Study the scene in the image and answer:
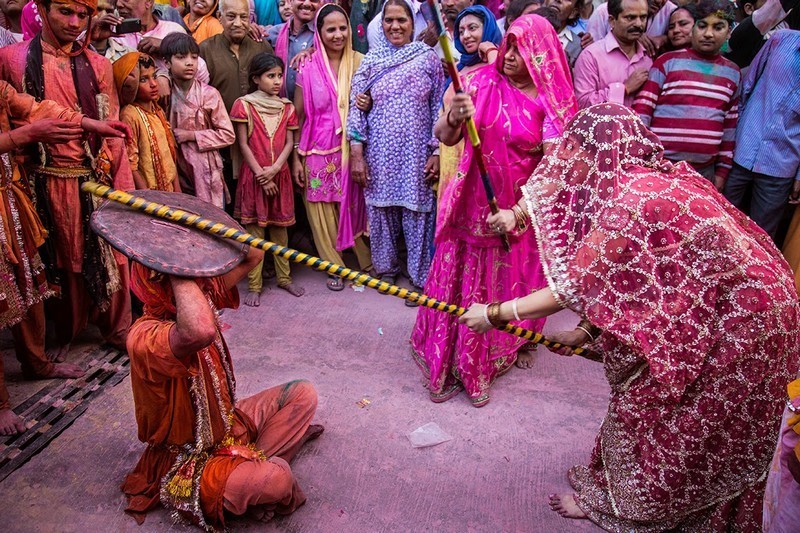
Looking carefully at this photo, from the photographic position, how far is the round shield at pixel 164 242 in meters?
2.17

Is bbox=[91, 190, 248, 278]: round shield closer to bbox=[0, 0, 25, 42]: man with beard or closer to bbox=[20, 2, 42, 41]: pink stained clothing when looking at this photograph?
bbox=[20, 2, 42, 41]: pink stained clothing

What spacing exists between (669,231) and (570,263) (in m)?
0.37

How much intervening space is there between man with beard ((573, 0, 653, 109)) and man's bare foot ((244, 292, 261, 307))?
313 centimetres

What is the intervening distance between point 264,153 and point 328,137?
58cm

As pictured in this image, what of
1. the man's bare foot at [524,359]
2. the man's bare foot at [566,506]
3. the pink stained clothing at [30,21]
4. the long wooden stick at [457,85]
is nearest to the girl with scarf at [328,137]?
the man's bare foot at [524,359]

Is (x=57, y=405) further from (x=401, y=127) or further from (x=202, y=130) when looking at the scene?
(x=401, y=127)

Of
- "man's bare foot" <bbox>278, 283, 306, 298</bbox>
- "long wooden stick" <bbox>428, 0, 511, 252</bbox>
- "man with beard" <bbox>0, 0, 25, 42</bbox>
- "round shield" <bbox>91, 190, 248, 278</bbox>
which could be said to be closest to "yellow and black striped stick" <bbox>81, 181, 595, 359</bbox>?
"round shield" <bbox>91, 190, 248, 278</bbox>

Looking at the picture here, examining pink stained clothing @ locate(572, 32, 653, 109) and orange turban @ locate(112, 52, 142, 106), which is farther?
pink stained clothing @ locate(572, 32, 653, 109)

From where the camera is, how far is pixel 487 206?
11.8 feet

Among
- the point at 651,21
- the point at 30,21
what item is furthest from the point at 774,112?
the point at 30,21

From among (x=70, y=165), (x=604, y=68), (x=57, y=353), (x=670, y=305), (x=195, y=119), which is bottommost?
(x=57, y=353)

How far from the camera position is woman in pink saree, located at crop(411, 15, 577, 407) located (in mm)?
3332

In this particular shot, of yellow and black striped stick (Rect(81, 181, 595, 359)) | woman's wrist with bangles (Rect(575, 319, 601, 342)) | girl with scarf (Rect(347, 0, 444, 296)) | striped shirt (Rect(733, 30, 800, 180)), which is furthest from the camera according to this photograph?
girl with scarf (Rect(347, 0, 444, 296))

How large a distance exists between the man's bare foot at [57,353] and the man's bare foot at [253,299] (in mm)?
1431
